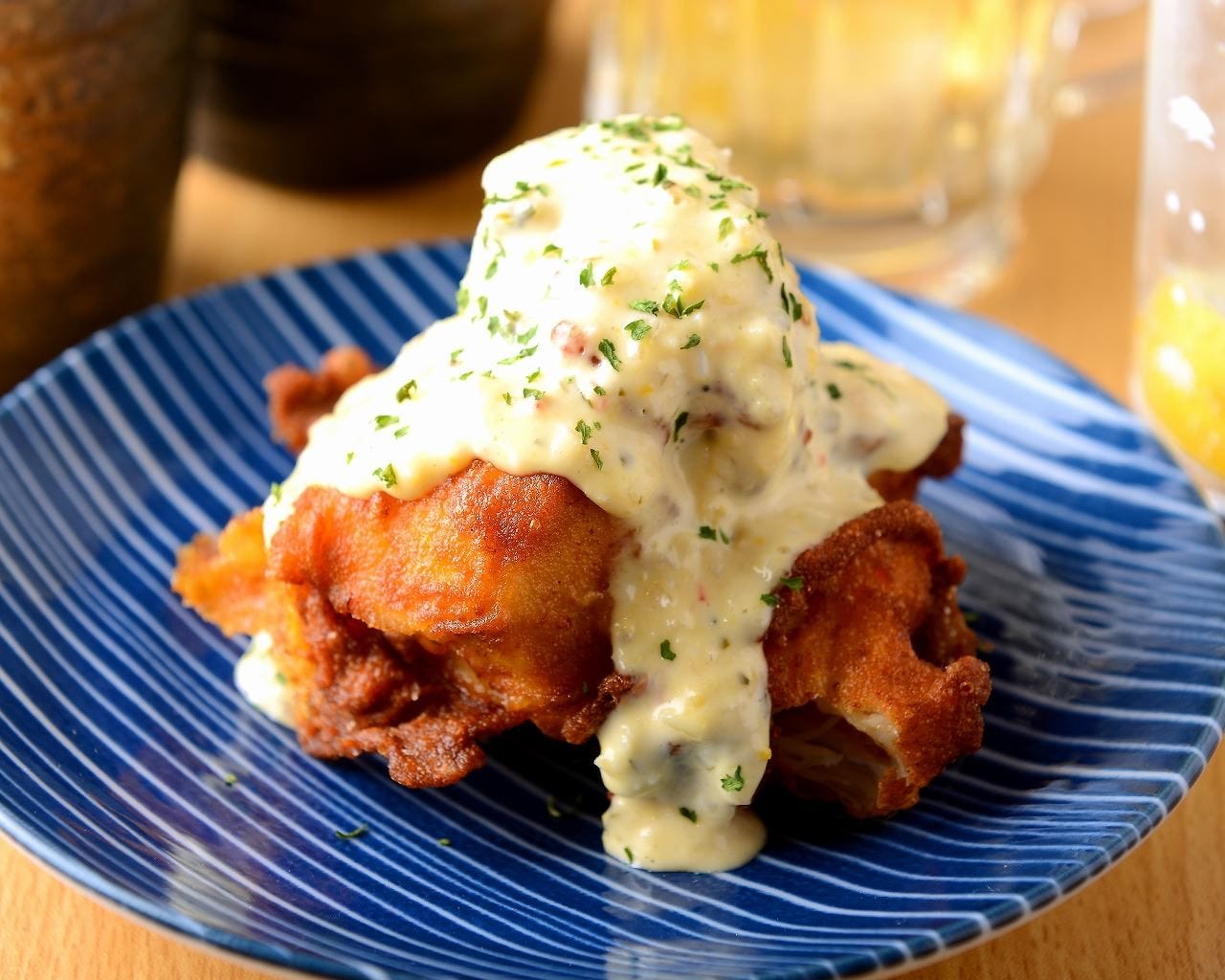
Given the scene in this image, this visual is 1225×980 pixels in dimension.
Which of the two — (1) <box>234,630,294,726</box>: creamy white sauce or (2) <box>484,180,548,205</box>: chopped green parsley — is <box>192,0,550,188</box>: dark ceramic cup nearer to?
(2) <box>484,180,548,205</box>: chopped green parsley

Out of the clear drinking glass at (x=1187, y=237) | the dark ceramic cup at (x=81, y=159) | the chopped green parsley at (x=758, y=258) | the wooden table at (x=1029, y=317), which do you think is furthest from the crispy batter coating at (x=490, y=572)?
the clear drinking glass at (x=1187, y=237)

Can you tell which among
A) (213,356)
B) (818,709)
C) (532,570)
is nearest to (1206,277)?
(818,709)

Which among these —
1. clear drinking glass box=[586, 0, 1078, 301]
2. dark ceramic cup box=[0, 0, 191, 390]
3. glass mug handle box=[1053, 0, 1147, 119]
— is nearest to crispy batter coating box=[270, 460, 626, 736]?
dark ceramic cup box=[0, 0, 191, 390]

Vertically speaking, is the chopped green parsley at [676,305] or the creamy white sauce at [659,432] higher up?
the chopped green parsley at [676,305]

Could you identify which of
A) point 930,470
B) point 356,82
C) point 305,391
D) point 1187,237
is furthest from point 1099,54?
point 305,391

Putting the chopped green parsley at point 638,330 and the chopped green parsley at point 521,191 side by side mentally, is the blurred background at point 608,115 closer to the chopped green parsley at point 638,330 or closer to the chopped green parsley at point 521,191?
the chopped green parsley at point 521,191

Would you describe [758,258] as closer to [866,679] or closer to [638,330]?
[638,330]
